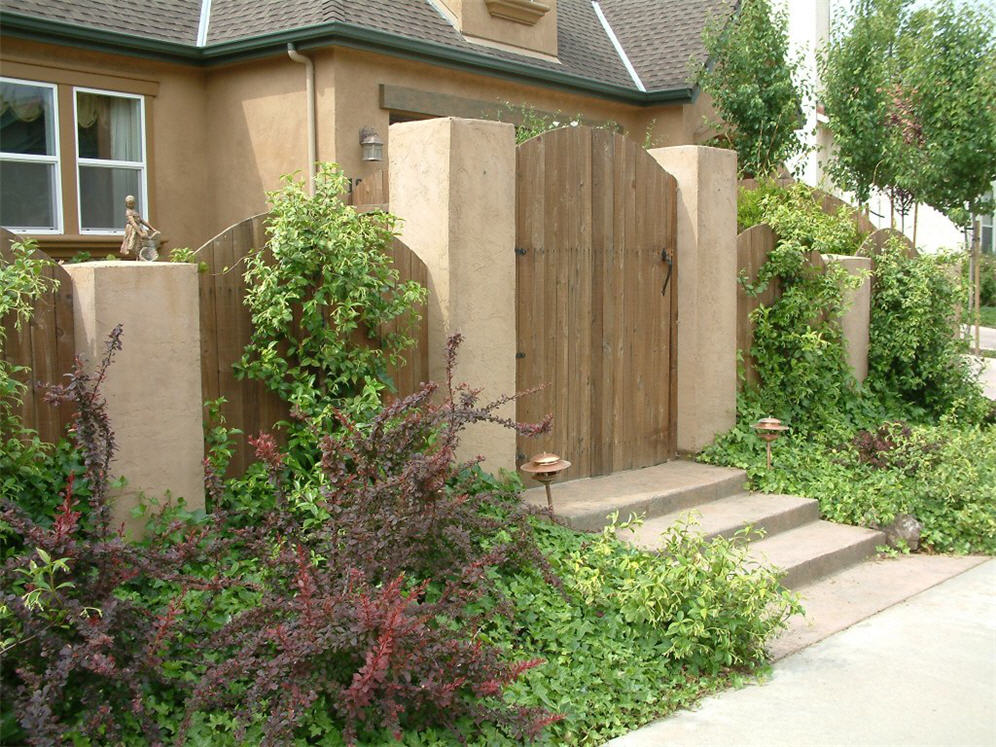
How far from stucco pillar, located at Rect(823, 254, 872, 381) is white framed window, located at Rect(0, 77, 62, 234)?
7682 mm

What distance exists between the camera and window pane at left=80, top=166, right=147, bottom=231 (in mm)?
10969

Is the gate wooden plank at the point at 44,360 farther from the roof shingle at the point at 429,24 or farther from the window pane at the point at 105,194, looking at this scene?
the window pane at the point at 105,194

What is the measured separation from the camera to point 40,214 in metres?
10.6

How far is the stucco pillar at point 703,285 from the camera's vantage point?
26.8 feet

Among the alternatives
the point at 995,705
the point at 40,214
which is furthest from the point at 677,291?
the point at 40,214

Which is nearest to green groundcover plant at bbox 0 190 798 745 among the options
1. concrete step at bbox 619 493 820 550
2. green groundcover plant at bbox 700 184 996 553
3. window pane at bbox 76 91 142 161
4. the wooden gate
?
concrete step at bbox 619 493 820 550

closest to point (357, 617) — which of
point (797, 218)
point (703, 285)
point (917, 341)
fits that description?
point (703, 285)

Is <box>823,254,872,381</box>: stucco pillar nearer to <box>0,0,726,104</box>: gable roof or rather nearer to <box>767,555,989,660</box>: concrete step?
<box>767,555,989,660</box>: concrete step

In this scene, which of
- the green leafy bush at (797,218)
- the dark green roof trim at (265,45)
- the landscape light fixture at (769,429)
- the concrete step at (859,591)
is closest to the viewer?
the concrete step at (859,591)

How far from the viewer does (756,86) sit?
44.4ft

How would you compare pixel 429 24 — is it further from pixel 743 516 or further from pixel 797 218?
pixel 743 516

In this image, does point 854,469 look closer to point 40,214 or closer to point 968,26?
point 40,214

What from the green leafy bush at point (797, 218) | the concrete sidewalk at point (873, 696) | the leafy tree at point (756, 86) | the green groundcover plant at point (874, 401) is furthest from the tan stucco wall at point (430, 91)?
the concrete sidewalk at point (873, 696)

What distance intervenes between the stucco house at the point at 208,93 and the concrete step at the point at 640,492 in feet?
17.1
